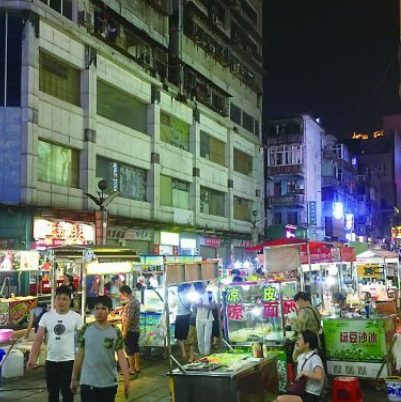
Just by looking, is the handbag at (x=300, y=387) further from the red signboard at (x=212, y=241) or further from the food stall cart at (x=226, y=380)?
the red signboard at (x=212, y=241)

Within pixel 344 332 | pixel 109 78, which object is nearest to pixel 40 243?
pixel 109 78

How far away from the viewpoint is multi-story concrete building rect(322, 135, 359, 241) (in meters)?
57.8

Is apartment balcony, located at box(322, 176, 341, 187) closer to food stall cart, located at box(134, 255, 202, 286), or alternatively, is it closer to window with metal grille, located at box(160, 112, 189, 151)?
window with metal grille, located at box(160, 112, 189, 151)

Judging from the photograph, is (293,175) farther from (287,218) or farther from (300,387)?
(300,387)

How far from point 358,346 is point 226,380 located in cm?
463

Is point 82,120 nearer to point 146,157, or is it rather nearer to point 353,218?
point 146,157

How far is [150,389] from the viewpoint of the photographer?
35.2 ft

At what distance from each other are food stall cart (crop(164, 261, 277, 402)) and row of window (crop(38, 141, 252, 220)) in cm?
1670

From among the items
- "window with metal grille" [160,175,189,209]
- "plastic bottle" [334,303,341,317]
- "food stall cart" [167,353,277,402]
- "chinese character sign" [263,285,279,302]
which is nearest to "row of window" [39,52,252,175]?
"window with metal grille" [160,175,189,209]

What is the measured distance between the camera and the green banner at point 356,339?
10391 mm

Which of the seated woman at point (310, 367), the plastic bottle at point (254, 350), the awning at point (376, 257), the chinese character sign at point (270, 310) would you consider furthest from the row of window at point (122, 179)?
the seated woman at point (310, 367)

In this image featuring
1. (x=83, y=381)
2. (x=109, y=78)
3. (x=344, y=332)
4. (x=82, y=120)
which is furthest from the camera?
(x=109, y=78)

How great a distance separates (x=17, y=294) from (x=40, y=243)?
2.21 meters

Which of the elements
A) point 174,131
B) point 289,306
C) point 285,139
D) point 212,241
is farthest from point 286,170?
point 289,306
